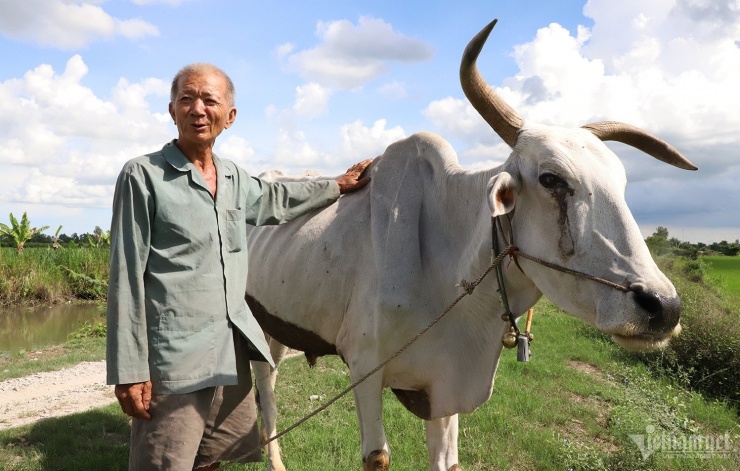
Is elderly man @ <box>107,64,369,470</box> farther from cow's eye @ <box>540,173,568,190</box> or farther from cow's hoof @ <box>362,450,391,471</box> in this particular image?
cow's eye @ <box>540,173,568,190</box>

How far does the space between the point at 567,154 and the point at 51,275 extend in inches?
829

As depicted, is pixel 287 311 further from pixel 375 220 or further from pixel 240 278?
pixel 240 278

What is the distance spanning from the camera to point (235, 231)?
8.68 feet

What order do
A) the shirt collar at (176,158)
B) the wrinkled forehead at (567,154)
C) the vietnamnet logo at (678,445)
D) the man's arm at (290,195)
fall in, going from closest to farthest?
the wrinkled forehead at (567,154), the shirt collar at (176,158), the man's arm at (290,195), the vietnamnet logo at (678,445)

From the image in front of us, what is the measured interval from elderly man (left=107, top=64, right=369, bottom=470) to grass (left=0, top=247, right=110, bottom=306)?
1831 centimetres

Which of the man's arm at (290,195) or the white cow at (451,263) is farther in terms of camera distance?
the man's arm at (290,195)

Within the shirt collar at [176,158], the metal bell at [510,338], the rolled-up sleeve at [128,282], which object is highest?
the shirt collar at [176,158]

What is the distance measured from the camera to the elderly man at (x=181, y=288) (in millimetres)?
2293

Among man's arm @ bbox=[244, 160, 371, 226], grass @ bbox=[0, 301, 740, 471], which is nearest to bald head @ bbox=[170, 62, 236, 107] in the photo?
man's arm @ bbox=[244, 160, 371, 226]

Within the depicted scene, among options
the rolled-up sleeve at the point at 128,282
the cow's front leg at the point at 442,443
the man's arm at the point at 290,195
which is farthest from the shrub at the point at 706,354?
the rolled-up sleeve at the point at 128,282

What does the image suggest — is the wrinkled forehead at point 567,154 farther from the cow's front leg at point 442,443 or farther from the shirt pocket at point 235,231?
the cow's front leg at point 442,443

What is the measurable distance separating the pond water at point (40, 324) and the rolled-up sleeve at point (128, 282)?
11.6 metres

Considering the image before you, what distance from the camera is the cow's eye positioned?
2.31 metres

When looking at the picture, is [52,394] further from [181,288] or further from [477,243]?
[477,243]
